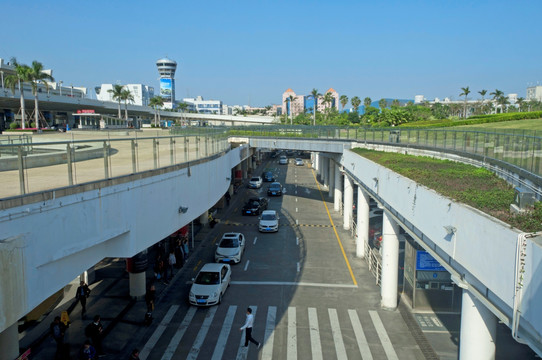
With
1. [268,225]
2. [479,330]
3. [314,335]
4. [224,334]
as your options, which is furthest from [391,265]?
[268,225]

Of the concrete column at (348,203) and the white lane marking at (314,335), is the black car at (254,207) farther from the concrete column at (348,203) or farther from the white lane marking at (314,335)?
the white lane marking at (314,335)

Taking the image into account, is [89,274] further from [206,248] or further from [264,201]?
[264,201]

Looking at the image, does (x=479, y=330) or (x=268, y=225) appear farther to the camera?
(x=268, y=225)

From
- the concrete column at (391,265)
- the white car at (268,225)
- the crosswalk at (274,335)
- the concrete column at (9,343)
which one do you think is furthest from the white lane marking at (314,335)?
the white car at (268,225)

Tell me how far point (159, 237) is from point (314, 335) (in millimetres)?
6368

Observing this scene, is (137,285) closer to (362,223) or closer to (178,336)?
(178,336)

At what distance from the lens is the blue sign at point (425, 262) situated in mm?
15602

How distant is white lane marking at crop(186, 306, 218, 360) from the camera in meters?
13.0

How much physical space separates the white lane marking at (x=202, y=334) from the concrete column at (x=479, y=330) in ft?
26.1

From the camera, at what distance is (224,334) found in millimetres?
14297

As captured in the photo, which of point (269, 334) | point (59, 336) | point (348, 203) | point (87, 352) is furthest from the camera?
point (348, 203)

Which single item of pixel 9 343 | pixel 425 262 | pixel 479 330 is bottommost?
pixel 9 343

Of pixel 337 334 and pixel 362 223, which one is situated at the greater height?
pixel 362 223

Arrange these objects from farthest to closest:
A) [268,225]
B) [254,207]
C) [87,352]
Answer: [254,207], [268,225], [87,352]
